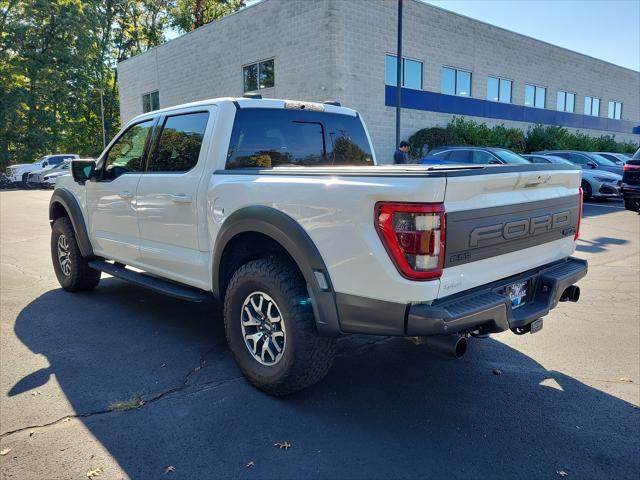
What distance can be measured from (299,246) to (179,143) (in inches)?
72.1

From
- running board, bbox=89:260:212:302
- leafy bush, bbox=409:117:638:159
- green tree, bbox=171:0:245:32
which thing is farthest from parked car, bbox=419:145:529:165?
green tree, bbox=171:0:245:32

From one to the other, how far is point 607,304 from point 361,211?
13.8 feet

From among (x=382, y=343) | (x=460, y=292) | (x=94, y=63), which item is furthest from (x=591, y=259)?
(x=94, y=63)

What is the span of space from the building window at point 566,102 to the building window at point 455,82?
9.25 metres

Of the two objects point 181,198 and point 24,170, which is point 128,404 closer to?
point 181,198

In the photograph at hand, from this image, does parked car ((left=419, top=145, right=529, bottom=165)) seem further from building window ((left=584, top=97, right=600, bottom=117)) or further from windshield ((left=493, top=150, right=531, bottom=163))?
building window ((left=584, top=97, right=600, bottom=117))

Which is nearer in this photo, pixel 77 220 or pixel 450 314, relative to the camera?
pixel 450 314

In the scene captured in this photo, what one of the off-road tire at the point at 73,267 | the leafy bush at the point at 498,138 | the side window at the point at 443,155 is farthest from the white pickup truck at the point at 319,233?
the leafy bush at the point at 498,138

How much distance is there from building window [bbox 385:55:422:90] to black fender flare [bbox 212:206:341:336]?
1722 centimetres

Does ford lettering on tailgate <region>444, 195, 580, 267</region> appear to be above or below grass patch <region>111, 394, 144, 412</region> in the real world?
above

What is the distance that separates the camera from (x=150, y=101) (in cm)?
2805

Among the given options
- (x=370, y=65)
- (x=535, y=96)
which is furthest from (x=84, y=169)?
(x=535, y=96)

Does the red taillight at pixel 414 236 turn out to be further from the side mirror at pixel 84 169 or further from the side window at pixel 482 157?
the side window at pixel 482 157

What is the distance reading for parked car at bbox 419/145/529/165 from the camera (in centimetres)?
1326
